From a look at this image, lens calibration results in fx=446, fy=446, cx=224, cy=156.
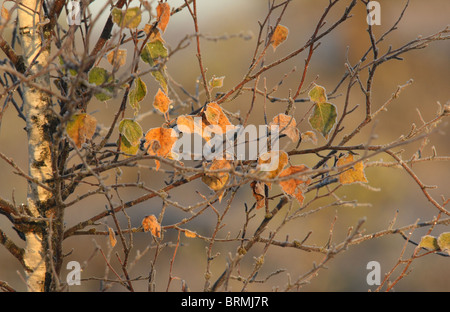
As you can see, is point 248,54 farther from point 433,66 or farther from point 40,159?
point 40,159

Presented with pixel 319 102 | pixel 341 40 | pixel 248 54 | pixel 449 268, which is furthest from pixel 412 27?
pixel 319 102

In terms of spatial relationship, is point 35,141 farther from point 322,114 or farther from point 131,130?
point 322,114

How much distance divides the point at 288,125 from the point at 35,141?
584 millimetres

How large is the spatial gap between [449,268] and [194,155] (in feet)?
18.2

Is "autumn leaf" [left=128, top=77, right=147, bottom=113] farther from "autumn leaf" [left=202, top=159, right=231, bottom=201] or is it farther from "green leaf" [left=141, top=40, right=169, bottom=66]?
"autumn leaf" [left=202, top=159, right=231, bottom=201]

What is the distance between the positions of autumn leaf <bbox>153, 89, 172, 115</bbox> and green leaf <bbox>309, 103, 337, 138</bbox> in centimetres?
30

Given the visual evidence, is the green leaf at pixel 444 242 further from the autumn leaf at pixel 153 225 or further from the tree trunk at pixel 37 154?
the tree trunk at pixel 37 154

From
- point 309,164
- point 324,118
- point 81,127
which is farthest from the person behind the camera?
point 309,164

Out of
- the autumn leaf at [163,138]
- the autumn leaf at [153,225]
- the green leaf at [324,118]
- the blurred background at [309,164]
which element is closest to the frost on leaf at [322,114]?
the green leaf at [324,118]

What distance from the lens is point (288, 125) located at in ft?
3.04

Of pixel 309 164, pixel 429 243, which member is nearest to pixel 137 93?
pixel 429 243

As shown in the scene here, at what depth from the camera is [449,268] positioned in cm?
549

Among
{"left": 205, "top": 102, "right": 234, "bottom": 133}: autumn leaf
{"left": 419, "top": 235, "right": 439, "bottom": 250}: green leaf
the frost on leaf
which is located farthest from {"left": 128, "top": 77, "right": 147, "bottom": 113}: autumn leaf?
{"left": 419, "top": 235, "right": 439, "bottom": 250}: green leaf
